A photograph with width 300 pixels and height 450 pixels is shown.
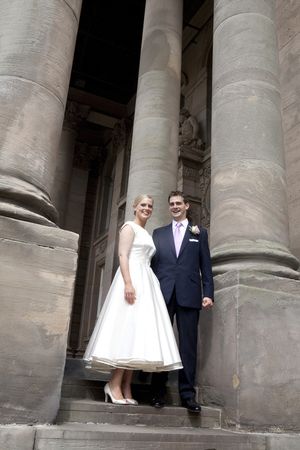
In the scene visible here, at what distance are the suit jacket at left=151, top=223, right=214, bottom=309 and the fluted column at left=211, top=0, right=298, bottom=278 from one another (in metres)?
0.39

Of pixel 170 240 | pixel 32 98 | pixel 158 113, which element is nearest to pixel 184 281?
pixel 170 240

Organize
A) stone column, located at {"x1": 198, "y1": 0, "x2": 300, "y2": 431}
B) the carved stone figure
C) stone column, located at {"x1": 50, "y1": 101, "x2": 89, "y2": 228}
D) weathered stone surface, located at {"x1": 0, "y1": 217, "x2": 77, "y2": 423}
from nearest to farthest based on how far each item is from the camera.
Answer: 1. weathered stone surface, located at {"x1": 0, "y1": 217, "x2": 77, "y2": 423}
2. stone column, located at {"x1": 198, "y1": 0, "x2": 300, "y2": 431}
3. the carved stone figure
4. stone column, located at {"x1": 50, "y1": 101, "x2": 89, "y2": 228}

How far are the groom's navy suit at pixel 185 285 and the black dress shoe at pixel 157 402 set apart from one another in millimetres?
88

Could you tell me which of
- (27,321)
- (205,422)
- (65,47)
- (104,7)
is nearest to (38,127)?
(65,47)

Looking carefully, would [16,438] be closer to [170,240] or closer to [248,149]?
[170,240]

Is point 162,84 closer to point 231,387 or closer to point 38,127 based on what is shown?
point 38,127

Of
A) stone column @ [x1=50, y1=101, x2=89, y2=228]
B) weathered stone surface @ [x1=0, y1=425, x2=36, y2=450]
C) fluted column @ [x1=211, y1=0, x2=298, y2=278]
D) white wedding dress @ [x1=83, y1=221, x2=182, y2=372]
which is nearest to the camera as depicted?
weathered stone surface @ [x1=0, y1=425, x2=36, y2=450]

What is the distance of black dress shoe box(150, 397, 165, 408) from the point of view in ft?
13.5

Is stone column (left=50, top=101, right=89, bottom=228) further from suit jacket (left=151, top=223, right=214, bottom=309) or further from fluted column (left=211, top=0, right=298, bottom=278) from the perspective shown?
suit jacket (left=151, top=223, right=214, bottom=309)

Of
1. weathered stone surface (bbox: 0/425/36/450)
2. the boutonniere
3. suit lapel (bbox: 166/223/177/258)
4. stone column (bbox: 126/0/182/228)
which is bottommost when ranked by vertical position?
weathered stone surface (bbox: 0/425/36/450)

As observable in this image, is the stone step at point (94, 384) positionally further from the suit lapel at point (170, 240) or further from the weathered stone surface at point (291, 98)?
the weathered stone surface at point (291, 98)

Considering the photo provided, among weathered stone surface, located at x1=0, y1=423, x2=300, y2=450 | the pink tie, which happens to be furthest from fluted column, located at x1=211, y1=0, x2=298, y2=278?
weathered stone surface, located at x1=0, y1=423, x2=300, y2=450

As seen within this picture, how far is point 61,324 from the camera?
148 inches

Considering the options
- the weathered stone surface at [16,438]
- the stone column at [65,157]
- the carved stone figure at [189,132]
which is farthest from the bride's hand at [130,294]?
the stone column at [65,157]
